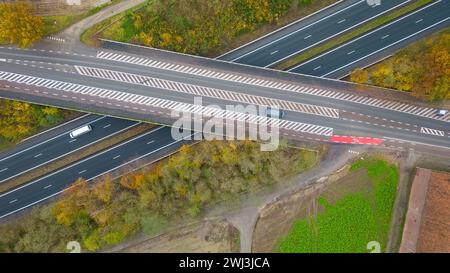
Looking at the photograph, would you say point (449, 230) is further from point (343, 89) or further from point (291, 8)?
point (291, 8)

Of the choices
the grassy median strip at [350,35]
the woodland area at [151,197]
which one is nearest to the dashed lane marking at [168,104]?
the woodland area at [151,197]

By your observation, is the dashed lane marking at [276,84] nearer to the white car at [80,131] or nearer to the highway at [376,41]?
the highway at [376,41]

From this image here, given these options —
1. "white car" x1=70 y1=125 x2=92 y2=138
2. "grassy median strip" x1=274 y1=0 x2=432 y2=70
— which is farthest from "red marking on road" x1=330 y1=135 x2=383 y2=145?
"white car" x1=70 y1=125 x2=92 y2=138

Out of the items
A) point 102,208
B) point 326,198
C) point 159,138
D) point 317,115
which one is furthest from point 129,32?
point 326,198

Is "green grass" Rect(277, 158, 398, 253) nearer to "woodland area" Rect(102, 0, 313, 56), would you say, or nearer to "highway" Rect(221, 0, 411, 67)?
"highway" Rect(221, 0, 411, 67)

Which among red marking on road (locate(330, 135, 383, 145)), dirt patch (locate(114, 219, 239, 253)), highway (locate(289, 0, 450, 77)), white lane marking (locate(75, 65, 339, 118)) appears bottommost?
dirt patch (locate(114, 219, 239, 253))

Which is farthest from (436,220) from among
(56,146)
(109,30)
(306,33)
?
(56,146)

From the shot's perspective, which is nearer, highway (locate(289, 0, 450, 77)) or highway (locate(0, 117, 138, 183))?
highway (locate(289, 0, 450, 77))
